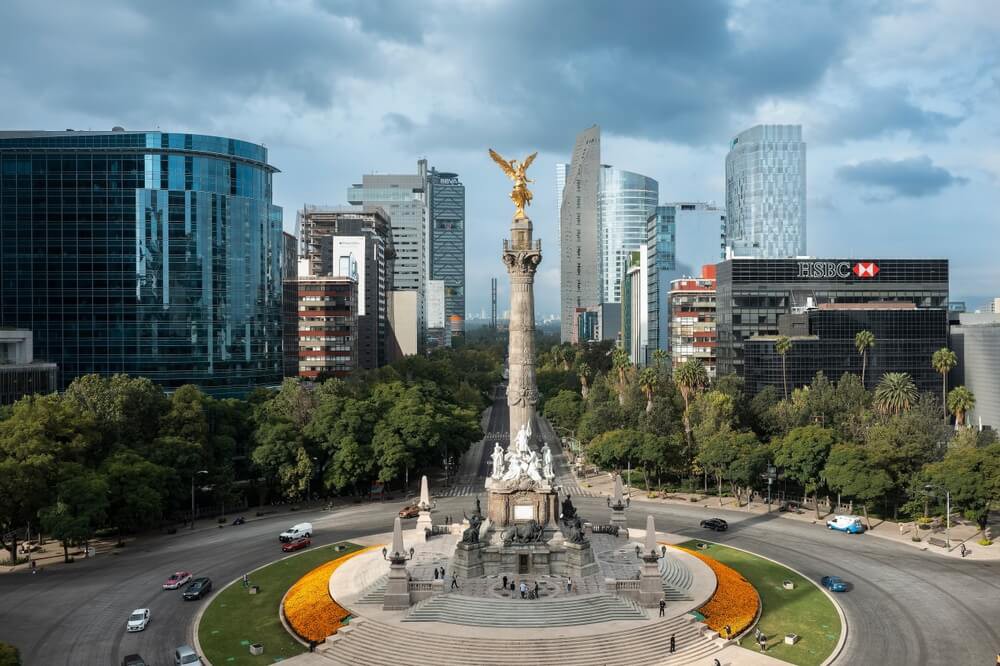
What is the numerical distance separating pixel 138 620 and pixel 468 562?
2378 centimetres

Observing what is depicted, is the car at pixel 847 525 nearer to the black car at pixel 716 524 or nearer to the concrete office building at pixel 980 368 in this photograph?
the black car at pixel 716 524

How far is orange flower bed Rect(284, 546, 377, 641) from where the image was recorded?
52125 mm

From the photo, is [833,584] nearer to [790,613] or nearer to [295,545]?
[790,613]

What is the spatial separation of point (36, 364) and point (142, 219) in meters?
29.5

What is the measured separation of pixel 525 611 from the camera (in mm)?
53125

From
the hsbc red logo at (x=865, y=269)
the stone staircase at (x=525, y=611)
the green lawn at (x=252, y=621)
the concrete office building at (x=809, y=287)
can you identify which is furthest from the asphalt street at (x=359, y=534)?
the hsbc red logo at (x=865, y=269)

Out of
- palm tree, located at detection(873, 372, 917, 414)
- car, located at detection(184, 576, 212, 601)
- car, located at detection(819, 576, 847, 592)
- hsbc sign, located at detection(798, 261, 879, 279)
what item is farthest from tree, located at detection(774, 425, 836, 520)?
car, located at detection(184, 576, 212, 601)

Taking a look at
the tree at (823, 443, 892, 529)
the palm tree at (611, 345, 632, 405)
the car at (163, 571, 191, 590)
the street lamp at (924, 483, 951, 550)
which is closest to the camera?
the car at (163, 571, 191, 590)

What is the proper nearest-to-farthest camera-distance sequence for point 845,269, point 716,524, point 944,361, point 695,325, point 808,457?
point 716,524
point 808,457
point 944,361
point 845,269
point 695,325

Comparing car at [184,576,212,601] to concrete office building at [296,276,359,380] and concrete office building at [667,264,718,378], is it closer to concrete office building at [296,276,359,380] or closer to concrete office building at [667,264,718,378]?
concrete office building at [296,276,359,380]

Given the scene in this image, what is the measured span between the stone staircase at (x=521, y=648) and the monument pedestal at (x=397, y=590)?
→ 389 cm

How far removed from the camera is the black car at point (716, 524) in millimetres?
79125

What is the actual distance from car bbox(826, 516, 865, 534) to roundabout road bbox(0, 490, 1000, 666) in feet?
4.17

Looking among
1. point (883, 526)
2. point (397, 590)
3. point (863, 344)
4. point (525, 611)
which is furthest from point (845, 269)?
point (397, 590)
